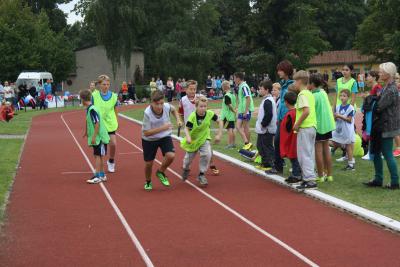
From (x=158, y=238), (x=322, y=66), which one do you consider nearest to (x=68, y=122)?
(x=158, y=238)

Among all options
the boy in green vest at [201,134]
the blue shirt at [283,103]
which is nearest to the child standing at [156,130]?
the boy in green vest at [201,134]

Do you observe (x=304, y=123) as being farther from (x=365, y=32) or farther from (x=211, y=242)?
(x=365, y=32)

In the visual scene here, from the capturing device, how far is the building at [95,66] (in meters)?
58.8

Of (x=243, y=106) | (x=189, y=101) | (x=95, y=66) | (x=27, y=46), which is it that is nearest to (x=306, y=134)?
(x=189, y=101)

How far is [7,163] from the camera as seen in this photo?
12836 mm

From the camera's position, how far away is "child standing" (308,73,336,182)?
32.0 feet

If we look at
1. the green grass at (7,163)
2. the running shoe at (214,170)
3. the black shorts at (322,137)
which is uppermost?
the black shorts at (322,137)

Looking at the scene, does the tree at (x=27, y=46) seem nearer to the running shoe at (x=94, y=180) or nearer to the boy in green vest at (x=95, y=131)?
the boy in green vest at (x=95, y=131)

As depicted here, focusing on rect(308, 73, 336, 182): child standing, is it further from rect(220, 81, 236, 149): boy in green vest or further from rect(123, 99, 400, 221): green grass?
rect(220, 81, 236, 149): boy in green vest

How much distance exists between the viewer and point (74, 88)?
63.6 m

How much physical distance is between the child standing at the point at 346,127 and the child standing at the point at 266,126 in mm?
1354

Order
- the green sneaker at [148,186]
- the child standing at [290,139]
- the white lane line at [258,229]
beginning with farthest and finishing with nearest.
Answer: the child standing at [290,139]
the green sneaker at [148,186]
the white lane line at [258,229]

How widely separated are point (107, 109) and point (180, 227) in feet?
14.6

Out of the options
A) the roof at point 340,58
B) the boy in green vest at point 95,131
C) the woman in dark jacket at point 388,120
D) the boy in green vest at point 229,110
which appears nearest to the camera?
the woman in dark jacket at point 388,120
